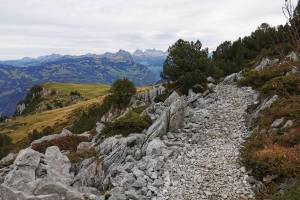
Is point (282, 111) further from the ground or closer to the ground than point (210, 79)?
closer to the ground

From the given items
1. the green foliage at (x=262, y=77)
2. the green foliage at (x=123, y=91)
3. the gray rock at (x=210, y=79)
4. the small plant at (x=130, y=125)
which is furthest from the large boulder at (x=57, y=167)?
the green foliage at (x=123, y=91)

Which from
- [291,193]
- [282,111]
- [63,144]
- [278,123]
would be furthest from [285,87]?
[63,144]

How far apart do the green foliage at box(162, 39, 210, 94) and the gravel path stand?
5966 mm

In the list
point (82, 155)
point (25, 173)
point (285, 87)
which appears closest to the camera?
point (25, 173)

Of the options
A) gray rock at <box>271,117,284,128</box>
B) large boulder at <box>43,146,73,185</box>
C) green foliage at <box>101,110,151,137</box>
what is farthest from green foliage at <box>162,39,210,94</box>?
large boulder at <box>43,146,73,185</box>

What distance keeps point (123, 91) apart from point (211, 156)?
3688 cm

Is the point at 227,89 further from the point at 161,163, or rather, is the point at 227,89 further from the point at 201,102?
the point at 161,163

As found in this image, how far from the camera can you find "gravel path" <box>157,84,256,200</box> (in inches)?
811

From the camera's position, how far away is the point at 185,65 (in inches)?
1747

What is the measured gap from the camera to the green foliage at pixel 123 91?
60.0 metres

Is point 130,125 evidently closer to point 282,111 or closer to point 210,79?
point 282,111

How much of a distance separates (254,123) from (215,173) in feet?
26.8

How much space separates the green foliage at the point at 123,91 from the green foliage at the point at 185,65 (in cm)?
1367

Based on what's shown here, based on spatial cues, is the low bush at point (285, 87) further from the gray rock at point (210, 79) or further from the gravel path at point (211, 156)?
the gray rock at point (210, 79)
